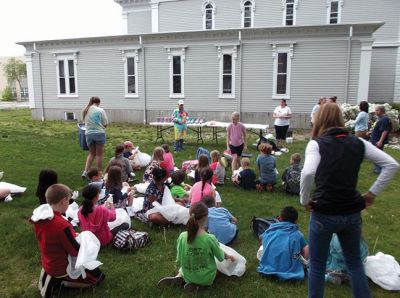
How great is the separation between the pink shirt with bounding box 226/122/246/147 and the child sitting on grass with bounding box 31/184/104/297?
577cm

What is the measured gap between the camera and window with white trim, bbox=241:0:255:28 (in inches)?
1014

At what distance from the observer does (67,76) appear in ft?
75.2

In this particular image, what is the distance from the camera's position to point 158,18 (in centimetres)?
2772

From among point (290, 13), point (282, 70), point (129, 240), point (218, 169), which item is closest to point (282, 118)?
point (218, 169)

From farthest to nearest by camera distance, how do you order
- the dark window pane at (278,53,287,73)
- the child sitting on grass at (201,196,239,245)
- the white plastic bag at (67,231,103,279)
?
the dark window pane at (278,53,287,73)
the child sitting on grass at (201,196,239,245)
the white plastic bag at (67,231,103,279)

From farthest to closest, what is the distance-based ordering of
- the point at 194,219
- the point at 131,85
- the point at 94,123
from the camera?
the point at 131,85
the point at 94,123
the point at 194,219

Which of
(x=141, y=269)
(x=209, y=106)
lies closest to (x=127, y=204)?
(x=141, y=269)

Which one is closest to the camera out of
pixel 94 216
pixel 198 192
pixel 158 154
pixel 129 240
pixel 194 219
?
pixel 194 219

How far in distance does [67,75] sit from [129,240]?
20.3 m

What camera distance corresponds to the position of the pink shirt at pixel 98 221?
4727 mm

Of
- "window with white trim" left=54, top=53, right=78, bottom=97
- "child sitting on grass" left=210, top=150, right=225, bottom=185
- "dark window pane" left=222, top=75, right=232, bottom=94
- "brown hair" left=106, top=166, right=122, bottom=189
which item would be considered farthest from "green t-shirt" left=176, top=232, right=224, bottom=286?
"window with white trim" left=54, top=53, right=78, bottom=97

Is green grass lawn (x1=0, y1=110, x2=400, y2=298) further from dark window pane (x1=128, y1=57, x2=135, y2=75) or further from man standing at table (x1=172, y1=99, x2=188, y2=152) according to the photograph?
dark window pane (x1=128, y1=57, x2=135, y2=75)

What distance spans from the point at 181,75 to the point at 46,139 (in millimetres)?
8642

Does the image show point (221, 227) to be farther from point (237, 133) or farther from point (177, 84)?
point (177, 84)
